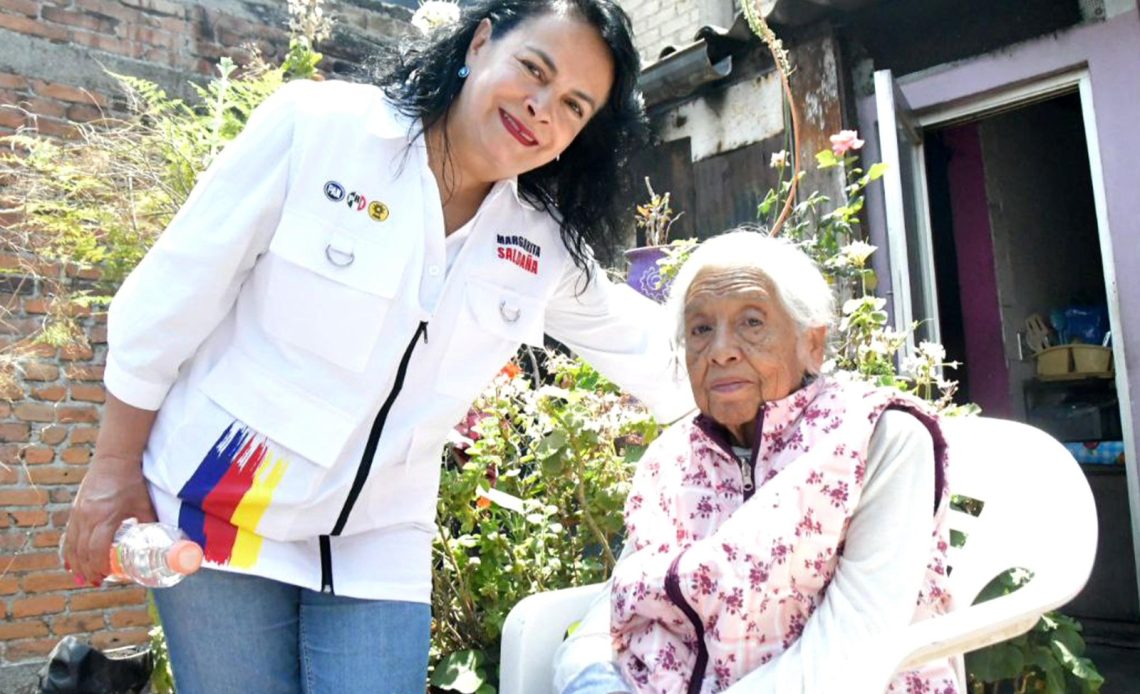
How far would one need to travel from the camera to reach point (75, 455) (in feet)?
15.5

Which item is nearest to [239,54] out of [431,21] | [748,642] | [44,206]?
[44,206]

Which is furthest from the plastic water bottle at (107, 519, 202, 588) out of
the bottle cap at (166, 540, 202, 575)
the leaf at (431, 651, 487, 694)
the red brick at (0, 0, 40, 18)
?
the red brick at (0, 0, 40, 18)

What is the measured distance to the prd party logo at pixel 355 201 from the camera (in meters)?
1.56

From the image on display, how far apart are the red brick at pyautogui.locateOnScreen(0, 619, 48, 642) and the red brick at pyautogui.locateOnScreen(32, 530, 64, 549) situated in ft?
1.23

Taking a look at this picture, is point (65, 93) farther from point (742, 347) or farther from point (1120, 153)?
point (1120, 153)

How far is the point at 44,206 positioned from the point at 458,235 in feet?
8.59

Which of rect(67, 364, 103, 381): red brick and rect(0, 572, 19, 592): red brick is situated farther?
rect(67, 364, 103, 381): red brick

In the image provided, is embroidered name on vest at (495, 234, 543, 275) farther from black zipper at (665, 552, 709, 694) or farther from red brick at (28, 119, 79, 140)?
red brick at (28, 119, 79, 140)

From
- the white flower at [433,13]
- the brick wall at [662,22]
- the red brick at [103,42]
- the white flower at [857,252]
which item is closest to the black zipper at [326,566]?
the white flower at [433,13]

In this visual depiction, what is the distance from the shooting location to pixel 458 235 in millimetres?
1714

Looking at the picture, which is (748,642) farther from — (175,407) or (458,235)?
(175,407)

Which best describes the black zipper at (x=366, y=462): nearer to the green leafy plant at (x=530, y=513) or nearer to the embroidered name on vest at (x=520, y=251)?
the embroidered name on vest at (x=520, y=251)

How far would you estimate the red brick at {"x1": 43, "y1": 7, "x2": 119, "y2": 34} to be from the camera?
16.0ft

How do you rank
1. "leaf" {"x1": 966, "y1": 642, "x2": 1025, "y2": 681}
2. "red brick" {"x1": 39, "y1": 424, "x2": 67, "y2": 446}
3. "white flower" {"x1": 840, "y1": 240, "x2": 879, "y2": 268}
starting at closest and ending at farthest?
"leaf" {"x1": 966, "y1": 642, "x2": 1025, "y2": 681} → "white flower" {"x1": 840, "y1": 240, "x2": 879, "y2": 268} → "red brick" {"x1": 39, "y1": 424, "x2": 67, "y2": 446}
